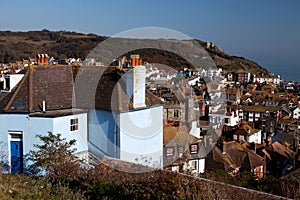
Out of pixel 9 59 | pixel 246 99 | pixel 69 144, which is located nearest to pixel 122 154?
pixel 69 144

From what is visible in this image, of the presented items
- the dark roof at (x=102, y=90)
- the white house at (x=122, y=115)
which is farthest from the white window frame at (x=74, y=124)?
the dark roof at (x=102, y=90)

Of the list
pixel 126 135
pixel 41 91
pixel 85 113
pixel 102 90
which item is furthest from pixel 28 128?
pixel 126 135

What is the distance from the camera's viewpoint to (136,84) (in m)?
15.9

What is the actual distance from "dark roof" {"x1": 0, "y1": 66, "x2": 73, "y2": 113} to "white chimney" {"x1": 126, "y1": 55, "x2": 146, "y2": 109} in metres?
2.64

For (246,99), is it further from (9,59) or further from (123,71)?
(9,59)

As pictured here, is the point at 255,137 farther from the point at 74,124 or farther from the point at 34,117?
the point at 34,117

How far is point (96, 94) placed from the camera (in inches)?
624

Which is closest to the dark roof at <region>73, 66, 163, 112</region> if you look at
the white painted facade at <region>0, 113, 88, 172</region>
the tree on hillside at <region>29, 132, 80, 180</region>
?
the white painted facade at <region>0, 113, 88, 172</region>

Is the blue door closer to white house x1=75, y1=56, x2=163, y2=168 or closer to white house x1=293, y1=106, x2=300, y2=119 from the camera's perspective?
white house x1=75, y1=56, x2=163, y2=168

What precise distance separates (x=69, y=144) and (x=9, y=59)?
11950 cm

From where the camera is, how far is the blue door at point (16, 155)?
14.7 meters

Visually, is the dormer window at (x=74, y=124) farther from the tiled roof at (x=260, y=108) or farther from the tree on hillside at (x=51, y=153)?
the tiled roof at (x=260, y=108)

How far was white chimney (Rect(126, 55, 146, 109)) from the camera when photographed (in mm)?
15766

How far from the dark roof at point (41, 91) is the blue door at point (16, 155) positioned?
1336mm
